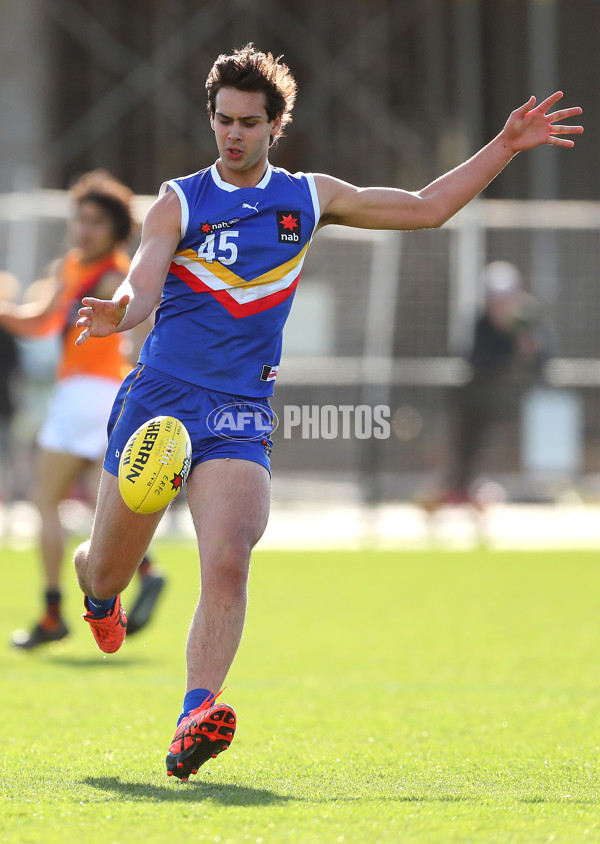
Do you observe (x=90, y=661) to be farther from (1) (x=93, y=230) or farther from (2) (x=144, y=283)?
(2) (x=144, y=283)

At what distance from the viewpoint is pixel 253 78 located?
14.8ft

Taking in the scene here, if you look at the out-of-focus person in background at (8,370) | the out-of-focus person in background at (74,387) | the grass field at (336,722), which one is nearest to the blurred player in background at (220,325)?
the grass field at (336,722)

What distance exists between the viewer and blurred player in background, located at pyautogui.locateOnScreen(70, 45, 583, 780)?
14.4 ft

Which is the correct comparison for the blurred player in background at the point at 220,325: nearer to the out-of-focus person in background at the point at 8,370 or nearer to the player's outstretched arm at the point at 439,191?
the player's outstretched arm at the point at 439,191

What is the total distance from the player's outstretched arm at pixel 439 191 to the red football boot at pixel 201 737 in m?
1.69

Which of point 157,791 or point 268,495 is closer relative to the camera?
→ point 157,791

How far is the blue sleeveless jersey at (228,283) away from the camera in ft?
14.9

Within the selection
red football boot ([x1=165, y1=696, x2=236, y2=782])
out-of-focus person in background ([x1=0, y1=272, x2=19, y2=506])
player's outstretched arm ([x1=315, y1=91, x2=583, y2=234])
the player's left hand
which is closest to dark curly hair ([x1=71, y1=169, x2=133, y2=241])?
player's outstretched arm ([x1=315, y1=91, x2=583, y2=234])

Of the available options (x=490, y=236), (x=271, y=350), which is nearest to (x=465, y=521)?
(x=490, y=236)

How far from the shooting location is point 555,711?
564cm

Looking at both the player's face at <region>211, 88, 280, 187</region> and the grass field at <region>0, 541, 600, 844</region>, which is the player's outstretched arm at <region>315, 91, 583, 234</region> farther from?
the grass field at <region>0, 541, 600, 844</region>

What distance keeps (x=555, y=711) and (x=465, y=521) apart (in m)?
9.66

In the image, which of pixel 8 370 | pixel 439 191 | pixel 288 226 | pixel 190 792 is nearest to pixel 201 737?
pixel 190 792

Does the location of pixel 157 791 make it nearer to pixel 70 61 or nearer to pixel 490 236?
pixel 490 236
